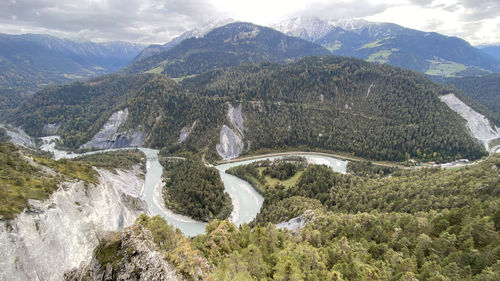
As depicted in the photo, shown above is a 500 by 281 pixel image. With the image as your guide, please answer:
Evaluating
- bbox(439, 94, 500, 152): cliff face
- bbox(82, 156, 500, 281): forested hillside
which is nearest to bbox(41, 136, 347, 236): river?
bbox(82, 156, 500, 281): forested hillside

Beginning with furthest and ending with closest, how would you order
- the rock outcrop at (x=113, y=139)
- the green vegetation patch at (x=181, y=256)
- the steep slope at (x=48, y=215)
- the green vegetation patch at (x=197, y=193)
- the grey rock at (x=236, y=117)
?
the rock outcrop at (x=113, y=139)
the grey rock at (x=236, y=117)
the green vegetation patch at (x=197, y=193)
the steep slope at (x=48, y=215)
the green vegetation patch at (x=181, y=256)

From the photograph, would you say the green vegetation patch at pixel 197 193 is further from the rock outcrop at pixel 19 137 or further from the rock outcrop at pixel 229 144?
the rock outcrop at pixel 19 137

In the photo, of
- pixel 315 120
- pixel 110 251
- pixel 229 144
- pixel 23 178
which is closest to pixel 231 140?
pixel 229 144

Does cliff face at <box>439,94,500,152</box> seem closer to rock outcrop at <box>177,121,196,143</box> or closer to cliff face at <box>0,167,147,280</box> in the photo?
rock outcrop at <box>177,121,196,143</box>

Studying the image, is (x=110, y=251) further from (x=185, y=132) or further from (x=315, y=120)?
(x=315, y=120)

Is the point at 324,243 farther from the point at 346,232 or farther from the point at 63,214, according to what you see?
the point at 63,214

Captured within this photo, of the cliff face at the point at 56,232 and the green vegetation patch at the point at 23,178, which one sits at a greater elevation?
the green vegetation patch at the point at 23,178

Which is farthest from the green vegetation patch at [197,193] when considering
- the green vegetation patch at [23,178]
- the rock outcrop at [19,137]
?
the rock outcrop at [19,137]
